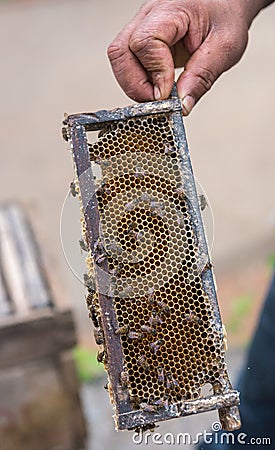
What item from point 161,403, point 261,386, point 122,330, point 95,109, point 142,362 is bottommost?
point 261,386

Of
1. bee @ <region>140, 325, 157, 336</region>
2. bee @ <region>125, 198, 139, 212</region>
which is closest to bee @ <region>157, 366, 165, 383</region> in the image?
bee @ <region>140, 325, 157, 336</region>

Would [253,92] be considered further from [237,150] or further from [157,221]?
[157,221]

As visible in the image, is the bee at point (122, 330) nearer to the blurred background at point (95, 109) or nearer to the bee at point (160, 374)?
the bee at point (160, 374)

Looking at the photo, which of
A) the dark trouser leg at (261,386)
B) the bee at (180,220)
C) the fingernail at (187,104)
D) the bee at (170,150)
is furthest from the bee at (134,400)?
the dark trouser leg at (261,386)

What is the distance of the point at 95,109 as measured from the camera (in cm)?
788

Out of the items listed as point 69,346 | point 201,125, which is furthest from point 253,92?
point 69,346

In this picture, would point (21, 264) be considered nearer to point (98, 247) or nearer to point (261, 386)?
point (261, 386)

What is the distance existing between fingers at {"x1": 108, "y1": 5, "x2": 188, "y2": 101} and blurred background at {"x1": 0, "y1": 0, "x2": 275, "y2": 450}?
88.3 inches

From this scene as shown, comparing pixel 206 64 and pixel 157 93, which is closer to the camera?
pixel 157 93

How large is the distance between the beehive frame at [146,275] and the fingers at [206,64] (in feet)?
0.70

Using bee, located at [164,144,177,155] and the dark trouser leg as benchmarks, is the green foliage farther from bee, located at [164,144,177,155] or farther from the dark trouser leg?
bee, located at [164,144,177,155]

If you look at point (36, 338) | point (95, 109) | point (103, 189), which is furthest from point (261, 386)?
point (95, 109)

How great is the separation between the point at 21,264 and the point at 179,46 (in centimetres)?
206

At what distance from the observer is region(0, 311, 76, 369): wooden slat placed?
4.07 m
